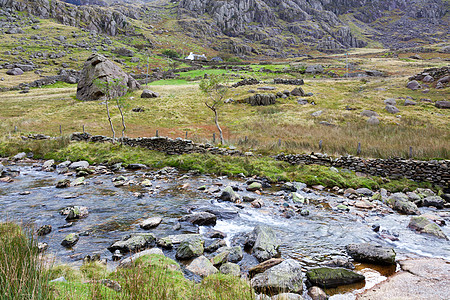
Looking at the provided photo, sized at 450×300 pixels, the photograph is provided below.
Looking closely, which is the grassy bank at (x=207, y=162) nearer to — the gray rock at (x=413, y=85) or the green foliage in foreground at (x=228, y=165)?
the green foliage in foreground at (x=228, y=165)

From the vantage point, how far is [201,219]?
10859 mm

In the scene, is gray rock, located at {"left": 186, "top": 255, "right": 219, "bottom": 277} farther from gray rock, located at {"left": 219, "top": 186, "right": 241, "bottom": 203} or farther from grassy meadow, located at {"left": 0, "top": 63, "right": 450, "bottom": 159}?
grassy meadow, located at {"left": 0, "top": 63, "right": 450, "bottom": 159}

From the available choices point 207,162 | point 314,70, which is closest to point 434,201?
point 207,162

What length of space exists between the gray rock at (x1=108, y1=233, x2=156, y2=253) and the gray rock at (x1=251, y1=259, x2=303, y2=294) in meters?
Answer: 4.05

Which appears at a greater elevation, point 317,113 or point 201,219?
point 317,113

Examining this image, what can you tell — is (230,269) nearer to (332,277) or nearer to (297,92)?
(332,277)

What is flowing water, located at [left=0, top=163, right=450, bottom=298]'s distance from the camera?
28.1 feet

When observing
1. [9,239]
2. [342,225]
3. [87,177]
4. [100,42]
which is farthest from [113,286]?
[100,42]

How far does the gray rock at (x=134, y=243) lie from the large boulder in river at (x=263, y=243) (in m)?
3.61

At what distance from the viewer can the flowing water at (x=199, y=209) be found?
858cm

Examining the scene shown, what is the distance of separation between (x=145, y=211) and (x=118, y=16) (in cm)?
20847

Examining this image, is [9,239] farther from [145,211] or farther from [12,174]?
[12,174]

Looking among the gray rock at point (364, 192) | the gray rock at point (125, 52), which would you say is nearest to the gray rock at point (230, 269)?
the gray rock at point (364, 192)

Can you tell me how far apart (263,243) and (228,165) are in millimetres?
11151
